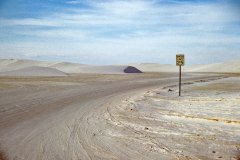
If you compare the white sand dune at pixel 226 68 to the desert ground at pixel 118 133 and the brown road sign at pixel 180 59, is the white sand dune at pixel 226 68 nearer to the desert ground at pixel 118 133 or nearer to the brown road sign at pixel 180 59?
the brown road sign at pixel 180 59

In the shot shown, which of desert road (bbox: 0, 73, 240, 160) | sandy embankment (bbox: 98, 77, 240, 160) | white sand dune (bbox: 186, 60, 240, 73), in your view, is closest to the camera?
desert road (bbox: 0, 73, 240, 160)

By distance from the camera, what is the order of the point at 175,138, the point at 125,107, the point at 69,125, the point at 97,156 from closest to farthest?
1. the point at 97,156
2. the point at 175,138
3. the point at 69,125
4. the point at 125,107

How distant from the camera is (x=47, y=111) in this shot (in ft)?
50.4

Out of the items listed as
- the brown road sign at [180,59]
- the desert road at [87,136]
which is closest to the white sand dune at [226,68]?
the brown road sign at [180,59]

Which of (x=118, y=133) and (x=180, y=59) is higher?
(x=180, y=59)

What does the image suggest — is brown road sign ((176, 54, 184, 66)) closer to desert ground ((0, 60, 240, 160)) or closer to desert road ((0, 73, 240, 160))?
desert ground ((0, 60, 240, 160))

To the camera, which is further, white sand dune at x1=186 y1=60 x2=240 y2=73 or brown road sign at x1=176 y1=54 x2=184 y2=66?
white sand dune at x1=186 y1=60 x2=240 y2=73

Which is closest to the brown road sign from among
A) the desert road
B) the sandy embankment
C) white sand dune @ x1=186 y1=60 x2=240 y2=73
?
the sandy embankment

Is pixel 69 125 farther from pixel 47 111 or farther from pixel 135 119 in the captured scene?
pixel 47 111

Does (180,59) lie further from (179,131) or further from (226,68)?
(226,68)

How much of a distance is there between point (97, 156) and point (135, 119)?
567cm

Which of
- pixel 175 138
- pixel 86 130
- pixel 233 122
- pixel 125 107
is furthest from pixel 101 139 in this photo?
pixel 125 107

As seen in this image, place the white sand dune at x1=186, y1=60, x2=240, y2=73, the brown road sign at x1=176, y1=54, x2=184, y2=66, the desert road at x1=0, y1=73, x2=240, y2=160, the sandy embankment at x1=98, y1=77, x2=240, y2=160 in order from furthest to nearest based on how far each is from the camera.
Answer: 1. the white sand dune at x1=186, y1=60, x2=240, y2=73
2. the brown road sign at x1=176, y1=54, x2=184, y2=66
3. the sandy embankment at x1=98, y1=77, x2=240, y2=160
4. the desert road at x1=0, y1=73, x2=240, y2=160

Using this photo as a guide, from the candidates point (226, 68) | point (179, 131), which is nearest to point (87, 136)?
point (179, 131)
